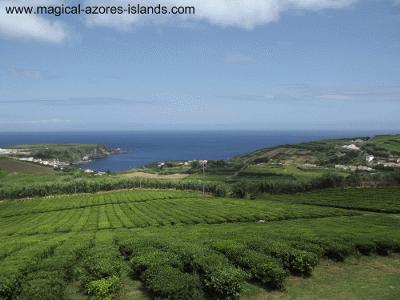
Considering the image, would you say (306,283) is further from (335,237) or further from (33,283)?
(33,283)

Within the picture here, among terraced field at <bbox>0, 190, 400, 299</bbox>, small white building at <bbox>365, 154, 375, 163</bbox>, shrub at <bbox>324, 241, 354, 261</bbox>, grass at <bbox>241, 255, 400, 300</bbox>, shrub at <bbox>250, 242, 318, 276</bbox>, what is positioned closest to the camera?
terraced field at <bbox>0, 190, 400, 299</bbox>

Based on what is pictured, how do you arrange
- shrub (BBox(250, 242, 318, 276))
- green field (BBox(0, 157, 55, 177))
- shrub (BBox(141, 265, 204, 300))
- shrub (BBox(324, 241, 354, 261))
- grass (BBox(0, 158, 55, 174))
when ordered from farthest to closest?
grass (BBox(0, 158, 55, 174)) → green field (BBox(0, 157, 55, 177)) → shrub (BBox(324, 241, 354, 261)) → shrub (BBox(250, 242, 318, 276)) → shrub (BBox(141, 265, 204, 300))

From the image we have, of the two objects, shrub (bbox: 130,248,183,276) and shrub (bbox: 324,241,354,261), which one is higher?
shrub (bbox: 130,248,183,276)

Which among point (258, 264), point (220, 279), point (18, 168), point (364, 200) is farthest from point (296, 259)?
point (18, 168)

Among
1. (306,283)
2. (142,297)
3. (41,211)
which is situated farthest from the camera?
(41,211)

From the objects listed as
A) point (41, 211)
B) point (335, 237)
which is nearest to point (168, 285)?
point (335, 237)

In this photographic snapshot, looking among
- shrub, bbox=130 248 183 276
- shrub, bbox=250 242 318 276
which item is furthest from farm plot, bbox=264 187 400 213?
shrub, bbox=130 248 183 276

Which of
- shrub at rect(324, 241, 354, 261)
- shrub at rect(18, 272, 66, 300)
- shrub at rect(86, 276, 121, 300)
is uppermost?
shrub at rect(18, 272, 66, 300)

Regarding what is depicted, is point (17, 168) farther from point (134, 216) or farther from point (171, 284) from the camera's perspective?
point (171, 284)

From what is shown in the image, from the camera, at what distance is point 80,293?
1839cm

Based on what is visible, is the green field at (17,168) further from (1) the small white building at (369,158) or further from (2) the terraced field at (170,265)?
(2) the terraced field at (170,265)

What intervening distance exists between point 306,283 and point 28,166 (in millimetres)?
166539

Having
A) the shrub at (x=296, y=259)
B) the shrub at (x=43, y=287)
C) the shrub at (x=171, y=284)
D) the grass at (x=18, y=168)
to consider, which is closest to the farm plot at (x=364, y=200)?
the shrub at (x=296, y=259)

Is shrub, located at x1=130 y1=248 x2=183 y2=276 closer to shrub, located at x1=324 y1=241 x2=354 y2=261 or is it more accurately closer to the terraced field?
the terraced field
